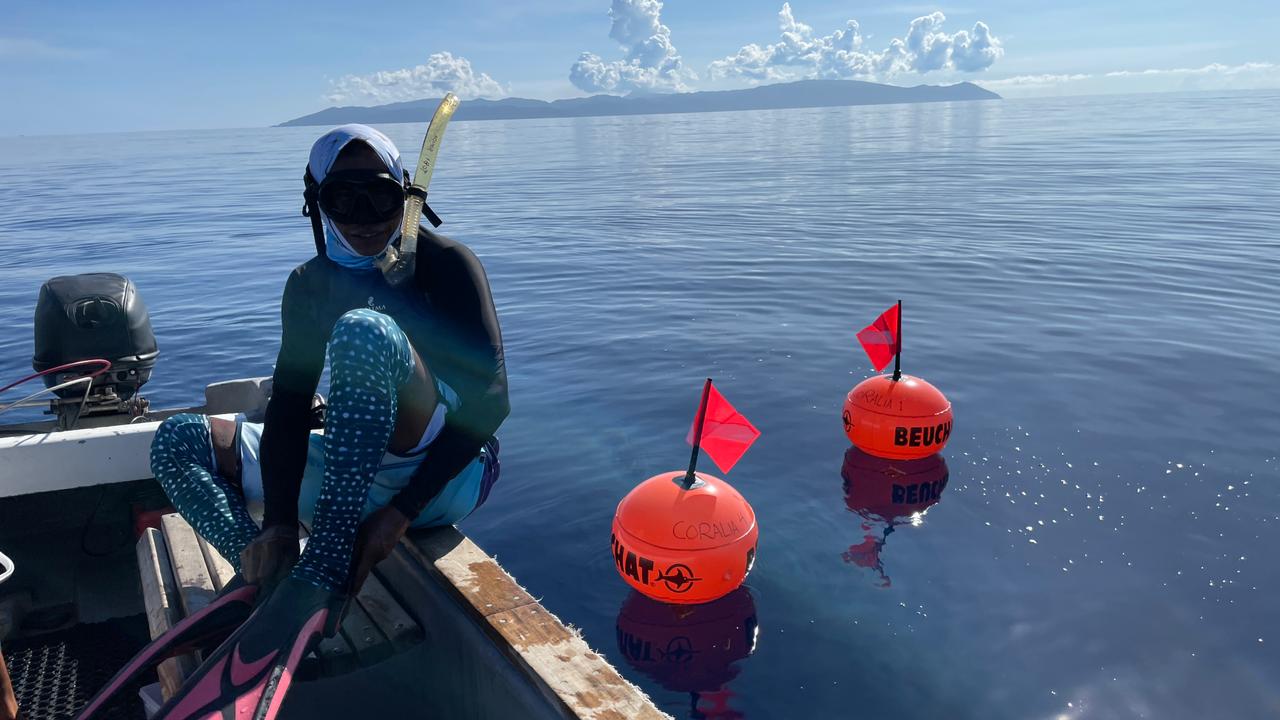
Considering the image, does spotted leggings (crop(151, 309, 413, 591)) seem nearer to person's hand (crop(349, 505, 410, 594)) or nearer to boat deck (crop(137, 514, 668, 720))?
person's hand (crop(349, 505, 410, 594))

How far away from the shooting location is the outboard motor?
6.44m

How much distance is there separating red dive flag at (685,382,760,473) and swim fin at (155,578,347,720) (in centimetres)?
234

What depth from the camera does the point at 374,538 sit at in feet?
10.4

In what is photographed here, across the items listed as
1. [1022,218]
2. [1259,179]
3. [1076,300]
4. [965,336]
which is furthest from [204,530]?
[1259,179]

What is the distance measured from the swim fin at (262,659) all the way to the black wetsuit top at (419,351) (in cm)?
46

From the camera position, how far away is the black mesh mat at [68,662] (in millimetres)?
4195

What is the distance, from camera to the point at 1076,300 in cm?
1351

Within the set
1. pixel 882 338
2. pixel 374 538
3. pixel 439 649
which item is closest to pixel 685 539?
pixel 439 649

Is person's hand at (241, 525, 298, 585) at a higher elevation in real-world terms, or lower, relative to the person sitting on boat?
lower

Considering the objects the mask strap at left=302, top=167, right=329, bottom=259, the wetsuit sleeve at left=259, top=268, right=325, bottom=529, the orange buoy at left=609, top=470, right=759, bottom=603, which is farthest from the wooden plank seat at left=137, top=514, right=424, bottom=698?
the orange buoy at left=609, top=470, right=759, bottom=603

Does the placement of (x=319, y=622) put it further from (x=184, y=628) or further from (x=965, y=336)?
(x=965, y=336)

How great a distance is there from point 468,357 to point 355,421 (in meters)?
0.66

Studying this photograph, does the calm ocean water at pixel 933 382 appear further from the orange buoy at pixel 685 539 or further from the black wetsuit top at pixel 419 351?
the black wetsuit top at pixel 419 351

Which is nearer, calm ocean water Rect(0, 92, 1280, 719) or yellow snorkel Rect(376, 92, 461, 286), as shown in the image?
yellow snorkel Rect(376, 92, 461, 286)
